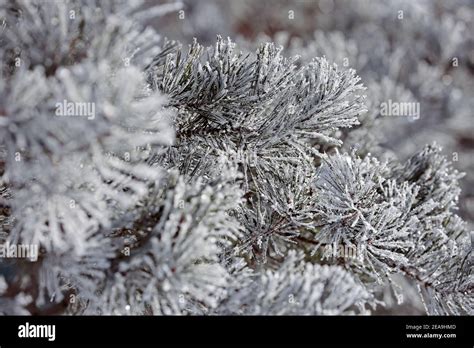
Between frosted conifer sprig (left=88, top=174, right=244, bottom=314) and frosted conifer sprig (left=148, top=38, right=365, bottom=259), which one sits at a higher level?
frosted conifer sprig (left=148, top=38, right=365, bottom=259)

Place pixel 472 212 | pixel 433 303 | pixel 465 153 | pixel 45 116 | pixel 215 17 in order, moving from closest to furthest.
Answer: pixel 45 116, pixel 433 303, pixel 472 212, pixel 465 153, pixel 215 17

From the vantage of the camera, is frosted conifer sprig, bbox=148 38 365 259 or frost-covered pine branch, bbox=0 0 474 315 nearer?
frost-covered pine branch, bbox=0 0 474 315

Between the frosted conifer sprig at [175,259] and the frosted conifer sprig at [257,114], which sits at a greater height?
the frosted conifer sprig at [257,114]

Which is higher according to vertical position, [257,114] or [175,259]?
[257,114]

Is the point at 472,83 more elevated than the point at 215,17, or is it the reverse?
the point at 215,17

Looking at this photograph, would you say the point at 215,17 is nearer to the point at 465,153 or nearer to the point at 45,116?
the point at 465,153

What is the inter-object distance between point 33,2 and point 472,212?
107 cm

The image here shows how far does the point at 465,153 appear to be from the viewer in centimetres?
146

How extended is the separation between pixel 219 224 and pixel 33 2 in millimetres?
149

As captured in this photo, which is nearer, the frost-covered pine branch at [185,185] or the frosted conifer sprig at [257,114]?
the frost-covered pine branch at [185,185]

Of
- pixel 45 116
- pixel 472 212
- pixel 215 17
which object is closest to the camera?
pixel 45 116

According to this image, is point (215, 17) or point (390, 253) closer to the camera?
point (390, 253)
